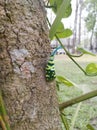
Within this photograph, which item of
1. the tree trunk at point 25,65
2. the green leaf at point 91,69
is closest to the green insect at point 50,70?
the tree trunk at point 25,65

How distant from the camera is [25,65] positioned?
32cm

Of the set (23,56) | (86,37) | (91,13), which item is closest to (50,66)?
(23,56)

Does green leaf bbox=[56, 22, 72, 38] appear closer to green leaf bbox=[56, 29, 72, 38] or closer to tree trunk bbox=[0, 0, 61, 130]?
green leaf bbox=[56, 29, 72, 38]

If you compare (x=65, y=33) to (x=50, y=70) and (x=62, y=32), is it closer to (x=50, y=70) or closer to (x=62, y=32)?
(x=62, y=32)

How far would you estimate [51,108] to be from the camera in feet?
1.11

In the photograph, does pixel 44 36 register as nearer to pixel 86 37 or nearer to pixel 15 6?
pixel 15 6

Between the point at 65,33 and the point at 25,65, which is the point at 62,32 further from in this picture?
the point at 25,65

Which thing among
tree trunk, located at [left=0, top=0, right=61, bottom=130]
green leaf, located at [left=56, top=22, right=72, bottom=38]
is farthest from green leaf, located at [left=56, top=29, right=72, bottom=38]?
tree trunk, located at [left=0, top=0, right=61, bottom=130]

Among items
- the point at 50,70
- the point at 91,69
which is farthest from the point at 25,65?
the point at 91,69

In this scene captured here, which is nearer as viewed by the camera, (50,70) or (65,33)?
(50,70)

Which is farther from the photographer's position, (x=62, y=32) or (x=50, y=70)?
(x=62, y=32)

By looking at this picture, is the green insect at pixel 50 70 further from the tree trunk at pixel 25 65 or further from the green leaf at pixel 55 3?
the green leaf at pixel 55 3

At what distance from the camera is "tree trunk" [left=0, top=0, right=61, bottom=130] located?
31 centimetres

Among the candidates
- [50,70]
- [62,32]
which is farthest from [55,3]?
[50,70]
